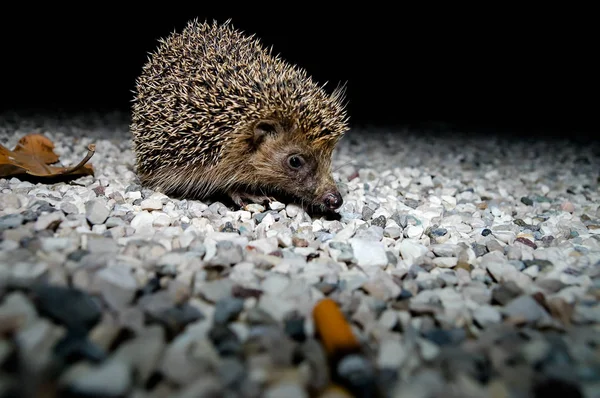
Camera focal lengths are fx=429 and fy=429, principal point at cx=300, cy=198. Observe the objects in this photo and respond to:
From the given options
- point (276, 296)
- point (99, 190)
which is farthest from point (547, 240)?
point (99, 190)

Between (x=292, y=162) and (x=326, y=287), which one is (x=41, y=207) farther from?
(x=326, y=287)

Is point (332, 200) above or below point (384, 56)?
below

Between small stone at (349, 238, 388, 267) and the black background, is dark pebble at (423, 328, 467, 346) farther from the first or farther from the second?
the black background

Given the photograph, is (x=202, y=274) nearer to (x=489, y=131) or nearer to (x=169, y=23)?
(x=489, y=131)

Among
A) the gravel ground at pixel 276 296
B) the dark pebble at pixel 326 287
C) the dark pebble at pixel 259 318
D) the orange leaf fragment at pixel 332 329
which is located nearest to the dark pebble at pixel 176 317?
the gravel ground at pixel 276 296

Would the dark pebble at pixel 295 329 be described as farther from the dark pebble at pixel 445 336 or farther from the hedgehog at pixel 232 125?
the hedgehog at pixel 232 125
